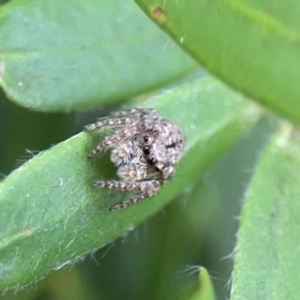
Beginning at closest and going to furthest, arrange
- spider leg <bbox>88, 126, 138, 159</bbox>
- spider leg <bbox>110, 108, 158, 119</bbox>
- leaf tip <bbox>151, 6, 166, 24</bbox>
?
1. leaf tip <bbox>151, 6, 166, 24</bbox>
2. spider leg <bbox>88, 126, 138, 159</bbox>
3. spider leg <bbox>110, 108, 158, 119</bbox>

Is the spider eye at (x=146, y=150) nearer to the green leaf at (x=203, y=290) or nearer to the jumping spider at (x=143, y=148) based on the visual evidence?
the jumping spider at (x=143, y=148)

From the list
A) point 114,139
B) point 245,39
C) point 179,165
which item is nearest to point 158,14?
point 245,39

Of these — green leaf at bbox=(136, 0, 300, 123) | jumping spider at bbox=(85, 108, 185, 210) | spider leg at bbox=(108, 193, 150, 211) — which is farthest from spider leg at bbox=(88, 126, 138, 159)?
green leaf at bbox=(136, 0, 300, 123)

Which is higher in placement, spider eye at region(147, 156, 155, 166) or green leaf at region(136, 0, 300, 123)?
green leaf at region(136, 0, 300, 123)

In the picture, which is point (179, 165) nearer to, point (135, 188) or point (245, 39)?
point (135, 188)

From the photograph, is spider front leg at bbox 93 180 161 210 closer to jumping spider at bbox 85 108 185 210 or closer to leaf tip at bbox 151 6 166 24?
jumping spider at bbox 85 108 185 210

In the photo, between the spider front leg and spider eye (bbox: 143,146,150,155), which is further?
spider eye (bbox: 143,146,150,155)

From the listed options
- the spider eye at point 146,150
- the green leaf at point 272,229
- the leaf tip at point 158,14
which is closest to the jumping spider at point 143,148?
the spider eye at point 146,150
